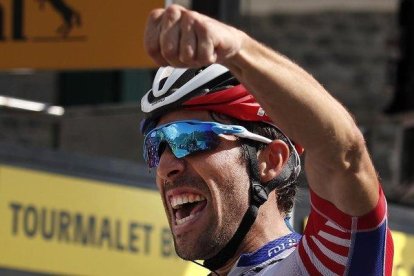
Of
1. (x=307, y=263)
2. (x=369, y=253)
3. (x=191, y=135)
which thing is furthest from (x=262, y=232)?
(x=369, y=253)

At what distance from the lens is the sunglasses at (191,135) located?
10.7 ft

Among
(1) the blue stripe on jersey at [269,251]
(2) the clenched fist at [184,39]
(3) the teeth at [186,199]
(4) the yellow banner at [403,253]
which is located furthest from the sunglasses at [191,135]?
(4) the yellow banner at [403,253]

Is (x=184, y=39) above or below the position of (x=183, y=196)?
above

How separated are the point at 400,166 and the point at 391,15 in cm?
238

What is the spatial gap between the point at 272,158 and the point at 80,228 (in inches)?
89.0

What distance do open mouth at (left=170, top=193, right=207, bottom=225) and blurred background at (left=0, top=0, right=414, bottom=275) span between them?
215cm

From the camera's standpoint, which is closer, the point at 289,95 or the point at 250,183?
the point at 289,95

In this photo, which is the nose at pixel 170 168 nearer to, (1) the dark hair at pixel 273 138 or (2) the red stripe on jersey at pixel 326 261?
(1) the dark hair at pixel 273 138

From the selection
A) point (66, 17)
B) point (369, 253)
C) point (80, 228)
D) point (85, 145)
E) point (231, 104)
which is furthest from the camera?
point (85, 145)

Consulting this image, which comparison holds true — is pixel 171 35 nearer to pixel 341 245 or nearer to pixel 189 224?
pixel 341 245

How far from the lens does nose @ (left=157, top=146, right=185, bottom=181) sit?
10.7 ft

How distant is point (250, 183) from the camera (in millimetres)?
3295

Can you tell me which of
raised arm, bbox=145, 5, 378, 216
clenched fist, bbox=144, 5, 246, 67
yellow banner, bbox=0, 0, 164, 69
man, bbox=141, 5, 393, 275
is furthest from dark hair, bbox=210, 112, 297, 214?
yellow banner, bbox=0, 0, 164, 69

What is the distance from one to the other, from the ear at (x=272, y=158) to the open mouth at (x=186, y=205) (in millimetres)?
188
